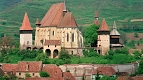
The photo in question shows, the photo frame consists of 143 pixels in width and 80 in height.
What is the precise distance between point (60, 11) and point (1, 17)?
270 ft

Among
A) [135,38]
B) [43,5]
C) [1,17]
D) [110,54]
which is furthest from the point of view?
[43,5]

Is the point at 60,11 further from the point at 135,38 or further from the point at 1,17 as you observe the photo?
the point at 1,17

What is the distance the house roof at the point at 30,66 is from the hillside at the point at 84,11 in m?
66.2

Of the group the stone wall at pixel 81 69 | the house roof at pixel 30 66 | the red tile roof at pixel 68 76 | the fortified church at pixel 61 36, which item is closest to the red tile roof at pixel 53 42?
the fortified church at pixel 61 36

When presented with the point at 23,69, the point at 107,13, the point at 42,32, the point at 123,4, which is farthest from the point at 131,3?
the point at 23,69

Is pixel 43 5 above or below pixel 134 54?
above

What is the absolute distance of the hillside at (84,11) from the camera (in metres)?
162

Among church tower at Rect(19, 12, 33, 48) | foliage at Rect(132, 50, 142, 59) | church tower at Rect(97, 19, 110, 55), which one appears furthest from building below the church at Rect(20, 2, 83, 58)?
foliage at Rect(132, 50, 142, 59)

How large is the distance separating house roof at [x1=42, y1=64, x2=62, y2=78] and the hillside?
6698 centimetres

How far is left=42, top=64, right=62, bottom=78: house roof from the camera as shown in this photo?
248 feet

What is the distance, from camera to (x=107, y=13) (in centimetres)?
17512

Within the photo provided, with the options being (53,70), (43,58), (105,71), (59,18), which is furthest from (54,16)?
(105,71)

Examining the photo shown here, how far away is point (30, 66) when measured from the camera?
257ft

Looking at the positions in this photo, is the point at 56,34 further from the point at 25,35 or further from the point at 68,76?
the point at 68,76
